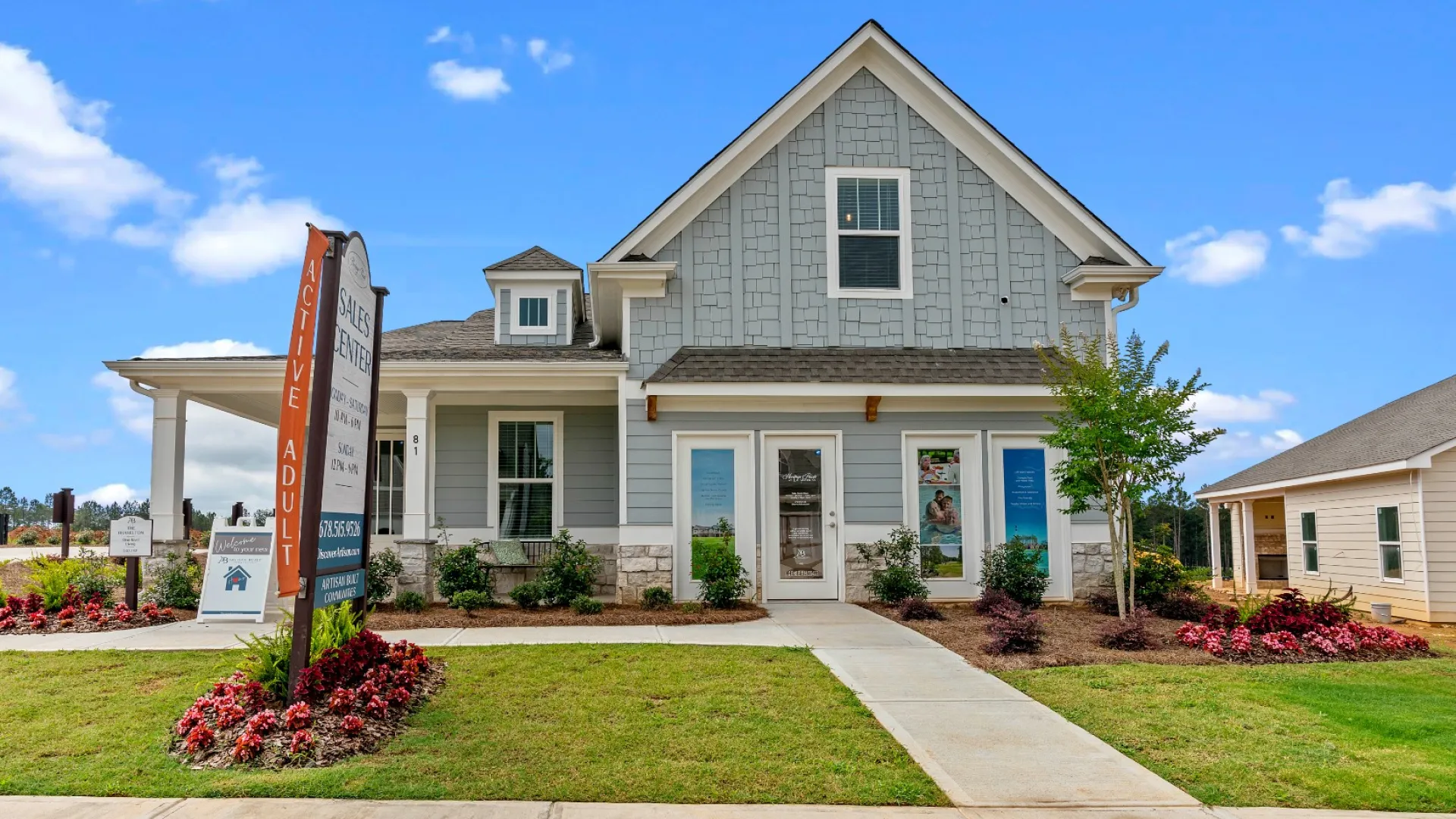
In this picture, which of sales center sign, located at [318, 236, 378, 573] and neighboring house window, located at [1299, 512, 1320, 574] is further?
neighboring house window, located at [1299, 512, 1320, 574]

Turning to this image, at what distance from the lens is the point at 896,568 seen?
40.1 feet

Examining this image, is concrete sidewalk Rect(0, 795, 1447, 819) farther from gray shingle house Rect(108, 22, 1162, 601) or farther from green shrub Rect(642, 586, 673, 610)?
gray shingle house Rect(108, 22, 1162, 601)

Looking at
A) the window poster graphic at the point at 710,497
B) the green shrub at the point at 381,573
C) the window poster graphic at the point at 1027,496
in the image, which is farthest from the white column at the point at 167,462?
the window poster graphic at the point at 1027,496

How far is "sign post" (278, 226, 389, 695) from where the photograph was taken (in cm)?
600

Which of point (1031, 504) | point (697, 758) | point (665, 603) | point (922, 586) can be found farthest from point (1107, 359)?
point (697, 758)

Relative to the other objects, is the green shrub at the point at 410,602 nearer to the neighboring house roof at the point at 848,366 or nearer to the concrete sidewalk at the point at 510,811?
the neighboring house roof at the point at 848,366

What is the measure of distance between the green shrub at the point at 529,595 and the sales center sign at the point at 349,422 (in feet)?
16.1

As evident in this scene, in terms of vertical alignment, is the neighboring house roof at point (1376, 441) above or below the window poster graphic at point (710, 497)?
above

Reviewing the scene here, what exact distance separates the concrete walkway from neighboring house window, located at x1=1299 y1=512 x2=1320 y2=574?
12174mm

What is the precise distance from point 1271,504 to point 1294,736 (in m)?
19.1

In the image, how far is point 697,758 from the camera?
219 inches

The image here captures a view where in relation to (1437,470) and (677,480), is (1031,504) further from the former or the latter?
(1437,470)

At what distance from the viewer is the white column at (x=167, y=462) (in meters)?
12.7

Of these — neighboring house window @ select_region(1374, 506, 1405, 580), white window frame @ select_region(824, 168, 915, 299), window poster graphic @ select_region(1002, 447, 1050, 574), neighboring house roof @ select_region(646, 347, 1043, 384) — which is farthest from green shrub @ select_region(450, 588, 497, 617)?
neighboring house window @ select_region(1374, 506, 1405, 580)
